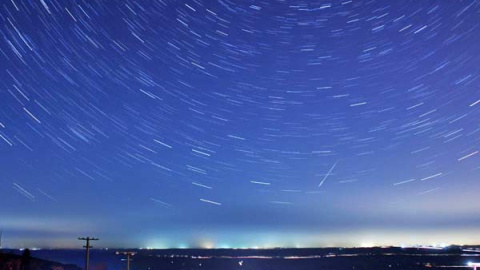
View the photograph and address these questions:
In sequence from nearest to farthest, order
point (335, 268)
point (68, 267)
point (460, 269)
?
point (68, 267), point (460, 269), point (335, 268)

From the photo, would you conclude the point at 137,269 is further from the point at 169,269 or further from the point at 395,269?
the point at 395,269

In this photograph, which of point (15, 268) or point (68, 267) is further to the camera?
point (68, 267)

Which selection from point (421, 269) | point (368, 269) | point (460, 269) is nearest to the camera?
point (460, 269)

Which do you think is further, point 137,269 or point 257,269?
point 257,269

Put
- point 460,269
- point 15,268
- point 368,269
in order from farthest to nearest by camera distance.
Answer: point 368,269
point 460,269
point 15,268

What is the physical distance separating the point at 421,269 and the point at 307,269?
3320 cm

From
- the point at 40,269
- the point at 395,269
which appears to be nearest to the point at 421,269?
the point at 395,269

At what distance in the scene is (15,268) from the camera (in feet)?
128

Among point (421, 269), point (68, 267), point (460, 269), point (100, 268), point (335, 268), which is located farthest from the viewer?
point (335, 268)

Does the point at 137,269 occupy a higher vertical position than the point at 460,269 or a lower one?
higher

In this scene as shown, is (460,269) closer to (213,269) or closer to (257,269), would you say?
(257,269)

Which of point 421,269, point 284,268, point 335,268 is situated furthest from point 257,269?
point 421,269

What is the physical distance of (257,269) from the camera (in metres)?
145

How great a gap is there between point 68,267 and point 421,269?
104425 mm
